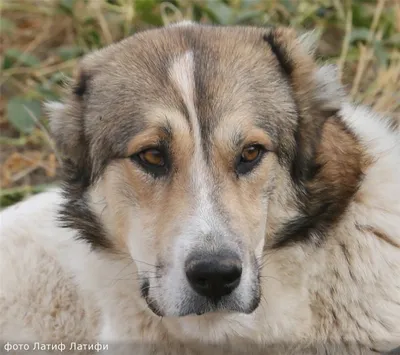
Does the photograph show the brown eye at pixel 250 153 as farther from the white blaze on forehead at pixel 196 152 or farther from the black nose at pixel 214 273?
the black nose at pixel 214 273

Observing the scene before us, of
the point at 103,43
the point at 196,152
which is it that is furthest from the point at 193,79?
the point at 103,43

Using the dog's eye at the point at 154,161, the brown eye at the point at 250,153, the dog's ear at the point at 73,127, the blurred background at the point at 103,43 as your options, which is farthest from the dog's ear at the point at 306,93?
the blurred background at the point at 103,43

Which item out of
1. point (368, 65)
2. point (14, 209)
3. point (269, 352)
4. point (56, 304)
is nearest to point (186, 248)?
point (269, 352)

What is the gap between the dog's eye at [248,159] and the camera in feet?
11.5

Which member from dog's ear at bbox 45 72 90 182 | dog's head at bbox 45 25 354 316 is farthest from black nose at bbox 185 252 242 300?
dog's ear at bbox 45 72 90 182

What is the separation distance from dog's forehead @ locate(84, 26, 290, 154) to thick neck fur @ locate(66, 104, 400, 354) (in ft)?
1.32

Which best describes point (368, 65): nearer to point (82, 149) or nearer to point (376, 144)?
point (376, 144)

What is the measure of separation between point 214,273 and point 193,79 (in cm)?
83

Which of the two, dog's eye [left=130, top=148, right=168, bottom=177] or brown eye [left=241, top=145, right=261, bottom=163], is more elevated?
brown eye [left=241, top=145, right=261, bottom=163]

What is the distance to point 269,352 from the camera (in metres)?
3.78

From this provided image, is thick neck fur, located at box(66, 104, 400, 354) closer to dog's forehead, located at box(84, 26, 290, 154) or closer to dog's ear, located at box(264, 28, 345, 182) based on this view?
dog's ear, located at box(264, 28, 345, 182)

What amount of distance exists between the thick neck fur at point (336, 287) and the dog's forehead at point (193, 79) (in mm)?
403

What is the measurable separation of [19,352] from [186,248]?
5.59 feet

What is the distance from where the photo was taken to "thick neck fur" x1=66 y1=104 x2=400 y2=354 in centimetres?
371
